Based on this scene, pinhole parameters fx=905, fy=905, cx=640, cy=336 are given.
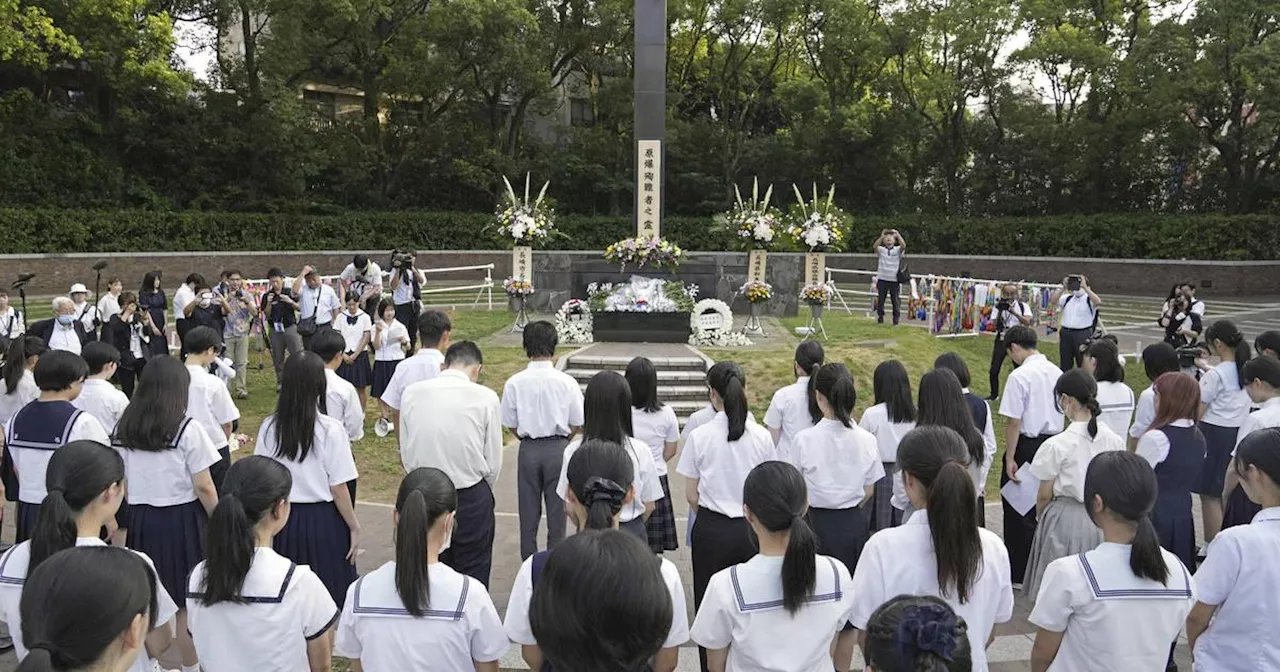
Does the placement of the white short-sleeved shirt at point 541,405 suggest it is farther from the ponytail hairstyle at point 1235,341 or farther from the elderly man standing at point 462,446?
the ponytail hairstyle at point 1235,341

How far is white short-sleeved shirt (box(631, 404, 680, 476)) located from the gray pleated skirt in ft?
6.29

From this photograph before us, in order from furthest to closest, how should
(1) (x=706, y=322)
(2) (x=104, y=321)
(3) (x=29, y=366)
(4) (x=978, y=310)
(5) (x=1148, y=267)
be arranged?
(5) (x=1148, y=267)
(4) (x=978, y=310)
(1) (x=706, y=322)
(2) (x=104, y=321)
(3) (x=29, y=366)

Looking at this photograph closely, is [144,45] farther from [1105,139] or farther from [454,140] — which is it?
[1105,139]

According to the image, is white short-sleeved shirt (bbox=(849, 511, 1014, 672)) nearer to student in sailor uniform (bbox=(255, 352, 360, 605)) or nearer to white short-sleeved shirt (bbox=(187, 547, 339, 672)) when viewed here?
white short-sleeved shirt (bbox=(187, 547, 339, 672))

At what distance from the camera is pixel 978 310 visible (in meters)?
15.3

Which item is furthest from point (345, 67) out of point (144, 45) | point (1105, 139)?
point (1105, 139)

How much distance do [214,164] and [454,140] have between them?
7.11 meters

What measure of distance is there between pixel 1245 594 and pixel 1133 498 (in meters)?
0.56

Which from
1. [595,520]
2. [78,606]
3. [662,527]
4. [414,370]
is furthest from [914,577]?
[414,370]

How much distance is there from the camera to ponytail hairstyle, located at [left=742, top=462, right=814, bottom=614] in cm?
270

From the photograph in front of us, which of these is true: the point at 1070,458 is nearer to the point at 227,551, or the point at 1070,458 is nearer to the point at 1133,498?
the point at 1133,498

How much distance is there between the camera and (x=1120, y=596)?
2.84 meters

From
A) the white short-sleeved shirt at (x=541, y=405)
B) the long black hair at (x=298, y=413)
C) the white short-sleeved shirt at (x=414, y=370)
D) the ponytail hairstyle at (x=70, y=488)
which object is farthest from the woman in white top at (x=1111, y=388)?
the ponytail hairstyle at (x=70, y=488)

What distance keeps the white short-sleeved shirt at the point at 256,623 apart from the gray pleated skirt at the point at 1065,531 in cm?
343
